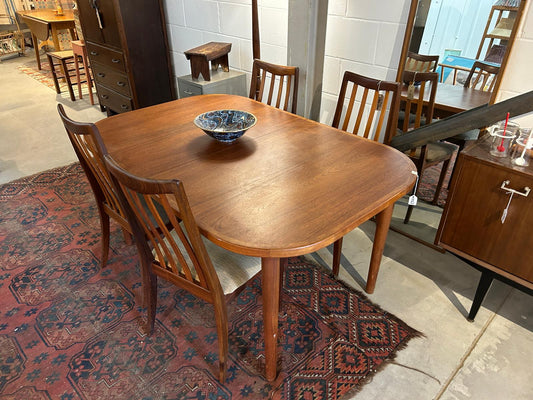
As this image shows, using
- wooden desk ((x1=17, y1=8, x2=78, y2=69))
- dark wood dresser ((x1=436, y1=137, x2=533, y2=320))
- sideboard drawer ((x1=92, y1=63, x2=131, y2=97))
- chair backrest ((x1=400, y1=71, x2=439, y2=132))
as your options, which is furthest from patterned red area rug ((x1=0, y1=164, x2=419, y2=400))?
wooden desk ((x1=17, y1=8, x2=78, y2=69))

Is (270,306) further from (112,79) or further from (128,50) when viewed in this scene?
(112,79)

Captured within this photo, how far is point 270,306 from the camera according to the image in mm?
1359

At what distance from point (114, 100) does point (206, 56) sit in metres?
1.51

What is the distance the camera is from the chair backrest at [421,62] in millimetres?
2182

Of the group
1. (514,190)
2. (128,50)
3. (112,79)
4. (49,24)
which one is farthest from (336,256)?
(49,24)

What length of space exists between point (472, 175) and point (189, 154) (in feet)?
4.20

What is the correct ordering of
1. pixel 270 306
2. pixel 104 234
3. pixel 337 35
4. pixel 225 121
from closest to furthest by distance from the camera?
pixel 270 306
pixel 225 121
pixel 104 234
pixel 337 35

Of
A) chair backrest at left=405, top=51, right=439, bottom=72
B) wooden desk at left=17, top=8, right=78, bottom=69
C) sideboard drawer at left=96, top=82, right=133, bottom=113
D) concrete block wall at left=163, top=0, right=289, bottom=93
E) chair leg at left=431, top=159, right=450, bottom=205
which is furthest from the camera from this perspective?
wooden desk at left=17, top=8, right=78, bottom=69

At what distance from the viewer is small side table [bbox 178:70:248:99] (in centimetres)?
304

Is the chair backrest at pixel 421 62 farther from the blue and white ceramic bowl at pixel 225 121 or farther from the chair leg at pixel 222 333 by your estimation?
the chair leg at pixel 222 333

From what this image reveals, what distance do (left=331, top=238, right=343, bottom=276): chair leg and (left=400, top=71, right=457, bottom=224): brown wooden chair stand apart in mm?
762

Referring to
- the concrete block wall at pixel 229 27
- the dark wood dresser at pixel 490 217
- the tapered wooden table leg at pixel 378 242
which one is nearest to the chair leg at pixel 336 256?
the tapered wooden table leg at pixel 378 242

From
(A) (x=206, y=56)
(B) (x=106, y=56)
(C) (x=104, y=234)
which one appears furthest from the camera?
(B) (x=106, y=56)

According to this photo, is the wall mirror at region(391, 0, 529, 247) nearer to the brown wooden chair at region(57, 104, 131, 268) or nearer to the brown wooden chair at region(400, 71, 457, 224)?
A: the brown wooden chair at region(400, 71, 457, 224)
